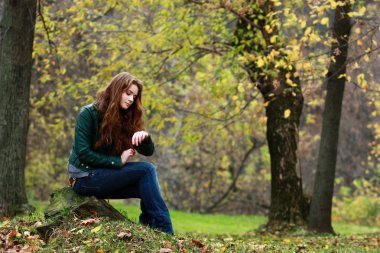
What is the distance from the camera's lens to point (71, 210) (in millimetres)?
6344

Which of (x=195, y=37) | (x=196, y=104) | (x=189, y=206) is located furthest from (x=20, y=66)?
(x=189, y=206)

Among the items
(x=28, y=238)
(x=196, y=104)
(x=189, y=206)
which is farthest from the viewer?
(x=189, y=206)

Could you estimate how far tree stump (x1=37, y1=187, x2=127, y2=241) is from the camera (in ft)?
20.4

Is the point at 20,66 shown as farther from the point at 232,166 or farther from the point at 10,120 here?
the point at 232,166

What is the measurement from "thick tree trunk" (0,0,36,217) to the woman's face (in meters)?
2.93

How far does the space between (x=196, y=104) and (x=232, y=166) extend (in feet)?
11.7

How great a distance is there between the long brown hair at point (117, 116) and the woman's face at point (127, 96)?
31 millimetres

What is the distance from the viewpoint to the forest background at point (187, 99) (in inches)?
518

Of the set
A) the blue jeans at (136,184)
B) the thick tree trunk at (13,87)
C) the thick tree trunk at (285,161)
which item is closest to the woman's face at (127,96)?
the blue jeans at (136,184)

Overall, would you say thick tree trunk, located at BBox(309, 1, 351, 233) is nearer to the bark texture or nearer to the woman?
the bark texture

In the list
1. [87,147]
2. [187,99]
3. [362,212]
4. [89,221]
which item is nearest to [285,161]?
[87,147]

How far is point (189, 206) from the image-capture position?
23.4 meters

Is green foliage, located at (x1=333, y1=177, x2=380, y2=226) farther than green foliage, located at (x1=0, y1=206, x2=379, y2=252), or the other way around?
green foliage, located at (x1=333, y1=177, x2=380, y2=226)

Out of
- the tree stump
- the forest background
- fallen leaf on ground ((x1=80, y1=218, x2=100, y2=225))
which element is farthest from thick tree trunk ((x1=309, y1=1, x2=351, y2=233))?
fallen leaf on ground ((x1=80, y1=218, x2=100, y2=225))
